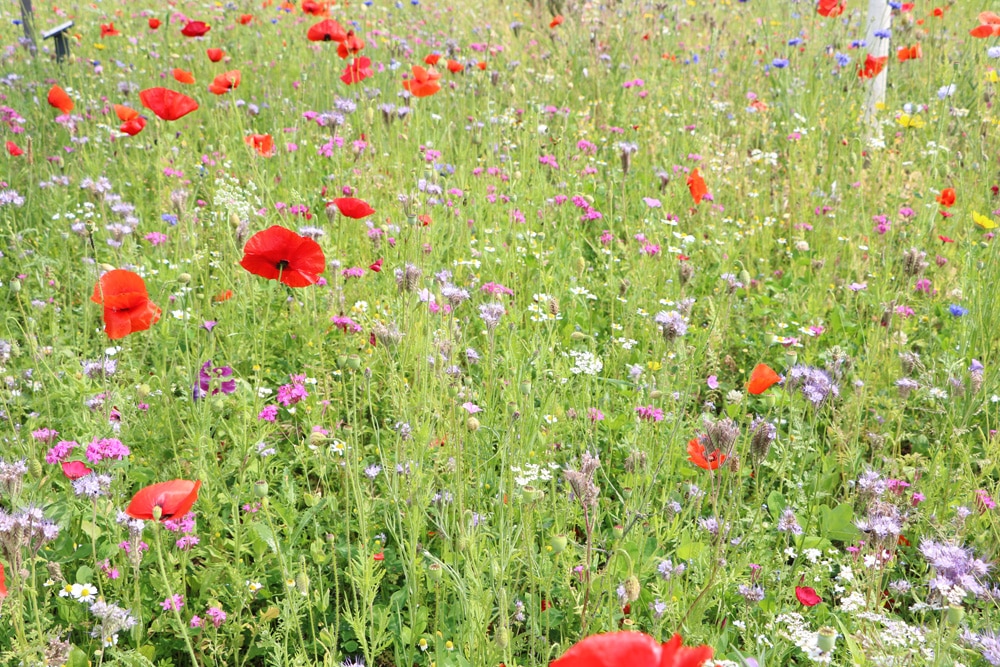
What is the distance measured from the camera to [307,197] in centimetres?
359

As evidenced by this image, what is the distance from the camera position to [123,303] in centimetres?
190

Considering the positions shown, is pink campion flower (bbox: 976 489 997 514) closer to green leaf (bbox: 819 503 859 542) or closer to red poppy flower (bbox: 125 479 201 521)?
green leaf (bbox: 819 503 859 542)

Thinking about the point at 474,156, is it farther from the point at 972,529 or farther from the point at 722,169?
the point at 972,529

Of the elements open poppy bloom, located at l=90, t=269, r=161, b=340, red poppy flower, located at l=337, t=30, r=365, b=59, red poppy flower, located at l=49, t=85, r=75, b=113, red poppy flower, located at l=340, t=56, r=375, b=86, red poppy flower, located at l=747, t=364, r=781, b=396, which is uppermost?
red poppy flower, located at l=337, t=30, r=365, b=59

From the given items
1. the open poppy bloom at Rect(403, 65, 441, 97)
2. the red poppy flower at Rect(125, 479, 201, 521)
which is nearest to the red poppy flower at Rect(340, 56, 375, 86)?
the open poppy bloom at Rect(403, 65, 441, 97)

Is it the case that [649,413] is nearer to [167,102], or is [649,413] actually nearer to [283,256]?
[283,256]

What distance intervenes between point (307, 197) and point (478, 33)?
143 inches

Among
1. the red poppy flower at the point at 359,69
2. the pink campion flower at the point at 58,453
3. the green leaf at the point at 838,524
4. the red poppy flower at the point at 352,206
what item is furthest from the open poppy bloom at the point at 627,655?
the red poppy flower at the point at 359,69

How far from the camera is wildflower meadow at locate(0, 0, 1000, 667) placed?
5.70 ft

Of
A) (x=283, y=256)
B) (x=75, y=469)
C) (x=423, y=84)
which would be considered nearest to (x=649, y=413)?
(x=283, y=256)

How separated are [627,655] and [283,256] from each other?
147cm

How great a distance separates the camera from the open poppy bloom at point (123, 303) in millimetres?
1890

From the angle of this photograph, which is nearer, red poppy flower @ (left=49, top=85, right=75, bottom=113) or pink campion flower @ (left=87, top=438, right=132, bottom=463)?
pink campion flower @ (left=87, top=438, right=132, bottom=463)

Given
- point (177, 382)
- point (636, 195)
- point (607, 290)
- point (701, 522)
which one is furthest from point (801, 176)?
point (177, 382)
